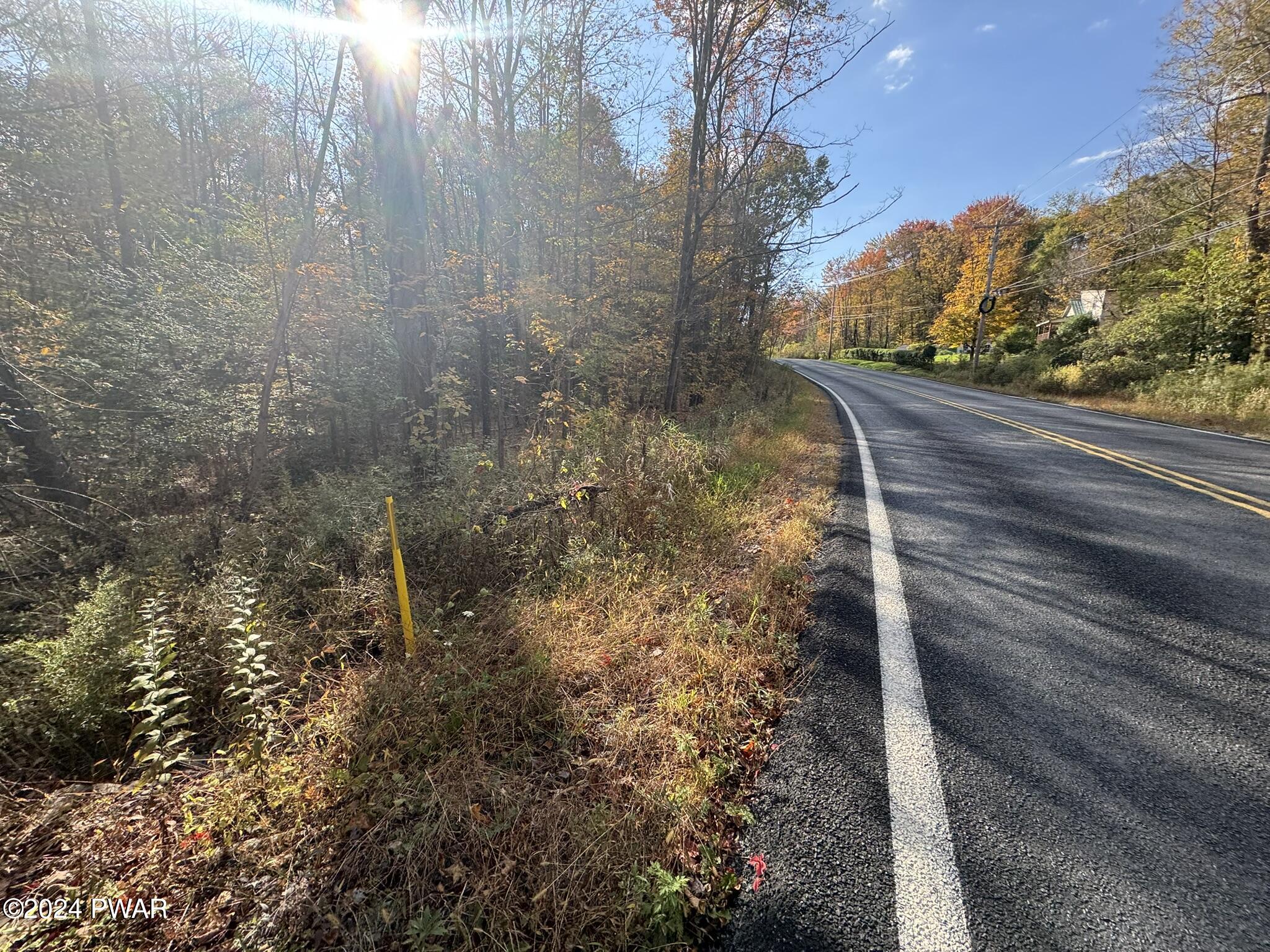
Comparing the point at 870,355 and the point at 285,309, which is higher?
the point at 870,355

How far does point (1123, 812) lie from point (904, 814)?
81cm

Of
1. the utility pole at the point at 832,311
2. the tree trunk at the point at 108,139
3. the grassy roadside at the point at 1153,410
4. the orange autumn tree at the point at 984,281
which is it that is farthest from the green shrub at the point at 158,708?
the utility pole at the point at 832,311

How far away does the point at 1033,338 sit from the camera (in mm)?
30328

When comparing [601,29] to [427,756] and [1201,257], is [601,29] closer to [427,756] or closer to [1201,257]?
[427,756]

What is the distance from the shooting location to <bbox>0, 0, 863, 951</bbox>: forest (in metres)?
1.73

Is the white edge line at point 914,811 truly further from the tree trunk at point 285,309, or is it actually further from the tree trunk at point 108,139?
the tree trunk at point 108,139

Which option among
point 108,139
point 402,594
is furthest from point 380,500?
point 108,139

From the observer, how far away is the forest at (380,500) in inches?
68.2

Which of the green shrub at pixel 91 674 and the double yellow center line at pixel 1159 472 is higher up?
the double yellow center line at pixel 1159 472

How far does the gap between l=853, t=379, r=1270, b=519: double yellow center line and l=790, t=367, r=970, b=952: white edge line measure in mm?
4702

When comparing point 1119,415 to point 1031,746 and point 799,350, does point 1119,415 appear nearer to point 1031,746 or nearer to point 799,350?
point 1031,746

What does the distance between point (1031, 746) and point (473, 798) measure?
2468 mm

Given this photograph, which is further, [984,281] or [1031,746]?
[984,281]

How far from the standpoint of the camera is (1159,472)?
5746mm
